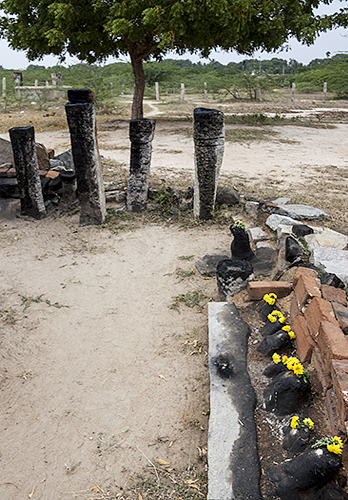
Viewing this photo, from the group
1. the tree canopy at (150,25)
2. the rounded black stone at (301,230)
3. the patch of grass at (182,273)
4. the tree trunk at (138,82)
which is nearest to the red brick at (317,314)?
the rounded black stone at (301,230)

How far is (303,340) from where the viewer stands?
281 cm

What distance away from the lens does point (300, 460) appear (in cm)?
210

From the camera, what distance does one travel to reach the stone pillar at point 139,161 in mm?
5953

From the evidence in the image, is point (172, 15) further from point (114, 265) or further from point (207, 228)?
point (114, 265)

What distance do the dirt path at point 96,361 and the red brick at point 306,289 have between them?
101 cm

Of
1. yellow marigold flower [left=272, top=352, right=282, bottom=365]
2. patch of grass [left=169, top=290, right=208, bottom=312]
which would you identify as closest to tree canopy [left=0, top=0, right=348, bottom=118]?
patch of grass [left=169, top=290, right=208, bottom=312]

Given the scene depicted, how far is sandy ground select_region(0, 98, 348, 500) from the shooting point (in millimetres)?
2596

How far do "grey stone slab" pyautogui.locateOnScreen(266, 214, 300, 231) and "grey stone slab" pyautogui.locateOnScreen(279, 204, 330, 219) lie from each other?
11.0 inches

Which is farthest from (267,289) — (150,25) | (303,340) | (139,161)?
(150,25)

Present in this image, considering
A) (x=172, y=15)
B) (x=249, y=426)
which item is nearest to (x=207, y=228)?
(x=249, y=426)

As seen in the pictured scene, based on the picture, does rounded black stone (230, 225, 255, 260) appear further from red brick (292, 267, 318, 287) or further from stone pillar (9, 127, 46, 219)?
stone pillar (9, 127, 46, 219)

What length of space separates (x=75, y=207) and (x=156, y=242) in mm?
1818

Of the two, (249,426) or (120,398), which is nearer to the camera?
(249,426)

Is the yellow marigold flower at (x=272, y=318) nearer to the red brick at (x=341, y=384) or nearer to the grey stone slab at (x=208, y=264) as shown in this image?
the red brick at (x=341, y=384)
